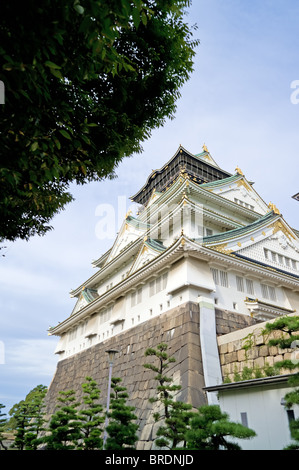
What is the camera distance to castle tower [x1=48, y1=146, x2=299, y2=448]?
1275cm

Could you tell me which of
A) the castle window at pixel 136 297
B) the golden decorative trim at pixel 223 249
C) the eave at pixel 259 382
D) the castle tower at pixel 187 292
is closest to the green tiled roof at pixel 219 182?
the castle tower at pixel 187 292

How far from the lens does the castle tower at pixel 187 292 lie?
1275 centimetres

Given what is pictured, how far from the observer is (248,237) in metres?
16.7

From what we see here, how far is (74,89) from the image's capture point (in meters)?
5.82

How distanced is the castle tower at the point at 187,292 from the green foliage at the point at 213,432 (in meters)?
4.47

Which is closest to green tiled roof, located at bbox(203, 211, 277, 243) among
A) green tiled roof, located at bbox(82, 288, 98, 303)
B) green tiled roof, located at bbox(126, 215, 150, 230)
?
green tiled roof, located at bbox(126, 215, 150, 230)

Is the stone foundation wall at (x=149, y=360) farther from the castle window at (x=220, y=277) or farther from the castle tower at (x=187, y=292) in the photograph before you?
the castle window at (x=220, y=277)

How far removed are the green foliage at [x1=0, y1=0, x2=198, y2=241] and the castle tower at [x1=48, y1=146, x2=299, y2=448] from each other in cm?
665

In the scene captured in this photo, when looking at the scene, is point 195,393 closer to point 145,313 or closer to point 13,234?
point 145,313

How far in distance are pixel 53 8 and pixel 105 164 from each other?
170 inches

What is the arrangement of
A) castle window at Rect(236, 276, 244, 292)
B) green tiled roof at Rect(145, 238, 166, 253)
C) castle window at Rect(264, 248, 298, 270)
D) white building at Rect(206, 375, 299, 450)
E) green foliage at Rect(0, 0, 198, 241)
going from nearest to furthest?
green foliage at Rect(0, 0, 198, 241) → white building at Rect(206, 375, 299, 450) → castle window at Rect(236, 276, 244, 292) → green tiled roof at Rect(145, 238, 166, 253) → castle window at Rect(264, 248, 298, 270)

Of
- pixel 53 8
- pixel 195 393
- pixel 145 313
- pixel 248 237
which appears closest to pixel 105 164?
pixel 53 8

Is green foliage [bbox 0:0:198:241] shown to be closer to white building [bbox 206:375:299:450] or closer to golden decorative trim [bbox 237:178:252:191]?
white building [bbox 206:375:299:450]

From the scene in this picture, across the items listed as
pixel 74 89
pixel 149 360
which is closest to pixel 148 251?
pixel 149 360
